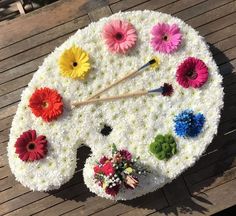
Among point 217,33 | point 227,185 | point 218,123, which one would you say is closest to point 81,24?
point 217,33

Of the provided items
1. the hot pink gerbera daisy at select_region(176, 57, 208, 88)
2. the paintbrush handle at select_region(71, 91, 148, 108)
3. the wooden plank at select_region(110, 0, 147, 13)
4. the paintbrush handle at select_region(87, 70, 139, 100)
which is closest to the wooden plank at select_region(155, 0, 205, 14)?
the wooden plank at select_region(110, 0, 147, 13)

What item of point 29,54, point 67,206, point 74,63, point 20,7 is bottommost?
point 67,206

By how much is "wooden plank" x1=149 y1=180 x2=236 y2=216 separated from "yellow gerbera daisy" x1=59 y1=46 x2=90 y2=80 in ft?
5.05

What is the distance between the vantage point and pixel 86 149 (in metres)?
4.95

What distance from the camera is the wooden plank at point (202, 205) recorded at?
4.90 meters

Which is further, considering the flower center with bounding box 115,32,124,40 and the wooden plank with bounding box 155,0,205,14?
the wooden plank with bounding box 155,0,205,14

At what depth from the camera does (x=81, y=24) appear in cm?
522

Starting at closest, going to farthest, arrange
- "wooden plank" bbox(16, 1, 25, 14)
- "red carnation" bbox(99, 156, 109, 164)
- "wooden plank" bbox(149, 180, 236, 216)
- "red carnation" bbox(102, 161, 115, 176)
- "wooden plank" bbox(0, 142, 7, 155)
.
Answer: "red carnation" bbox(102, 161, 115, 176) → "red carnation" bbox(99, 156, 109, 164) → "wooden plank" bbox(149, 180, 236, 216) → "wooden plank" bbox(0, 142, 7, 155) → "wooden plank" bbox(16, 1, 25, 14)

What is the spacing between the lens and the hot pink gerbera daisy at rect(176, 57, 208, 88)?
15.4ft

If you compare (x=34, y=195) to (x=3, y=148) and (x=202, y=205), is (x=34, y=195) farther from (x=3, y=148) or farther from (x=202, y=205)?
(x=202, y=205)

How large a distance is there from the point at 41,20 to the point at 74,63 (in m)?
0.78

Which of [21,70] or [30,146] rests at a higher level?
[21,70]

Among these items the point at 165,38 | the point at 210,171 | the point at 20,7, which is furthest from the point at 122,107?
the point at 20,7

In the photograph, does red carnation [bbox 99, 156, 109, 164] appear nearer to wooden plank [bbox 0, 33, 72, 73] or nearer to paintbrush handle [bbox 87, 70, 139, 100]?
paintbrush handle [bbox 87, 70, 139, 100]
